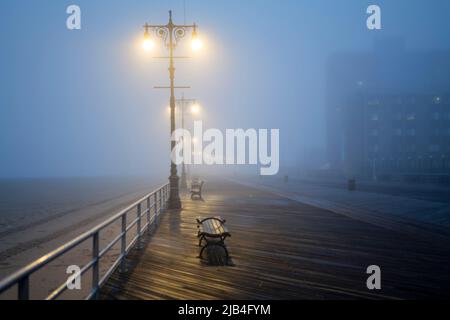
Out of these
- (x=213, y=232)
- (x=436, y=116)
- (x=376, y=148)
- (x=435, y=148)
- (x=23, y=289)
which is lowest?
(x=213, y=232)

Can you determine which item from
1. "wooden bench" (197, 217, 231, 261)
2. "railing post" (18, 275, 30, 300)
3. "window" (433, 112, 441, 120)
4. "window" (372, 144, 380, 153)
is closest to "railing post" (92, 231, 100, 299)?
"railing post" (18, 275, 30, 300)

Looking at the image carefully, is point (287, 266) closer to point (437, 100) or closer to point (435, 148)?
point (435, 148)

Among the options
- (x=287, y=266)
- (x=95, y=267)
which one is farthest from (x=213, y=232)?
(x=95, y=267)

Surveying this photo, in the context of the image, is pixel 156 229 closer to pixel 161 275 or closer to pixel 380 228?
pixel 161 275

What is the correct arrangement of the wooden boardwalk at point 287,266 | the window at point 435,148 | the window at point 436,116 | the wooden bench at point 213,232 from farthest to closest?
the window at point 436,116 → the window at point 435,148 → the wooden bench at point 213,232 → the wooden boardwalk at point 287,266

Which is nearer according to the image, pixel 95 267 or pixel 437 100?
pixel 95 267

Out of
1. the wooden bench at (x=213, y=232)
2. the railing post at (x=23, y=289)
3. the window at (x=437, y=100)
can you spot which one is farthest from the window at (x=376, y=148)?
the railing post at (x=23, y=289)

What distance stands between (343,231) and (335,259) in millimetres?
3775

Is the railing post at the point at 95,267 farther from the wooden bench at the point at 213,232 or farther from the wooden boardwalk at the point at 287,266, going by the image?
the wooden bench at the point at 213,232

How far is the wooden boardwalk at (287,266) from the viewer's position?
583cm

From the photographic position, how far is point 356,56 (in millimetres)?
169125

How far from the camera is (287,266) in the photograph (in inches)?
289

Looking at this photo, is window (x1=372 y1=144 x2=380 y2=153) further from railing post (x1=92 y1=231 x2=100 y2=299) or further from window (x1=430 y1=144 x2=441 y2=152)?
railing post (x1=92 y1=231 x2=100 y2=299)

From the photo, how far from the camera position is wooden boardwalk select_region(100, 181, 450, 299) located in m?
5.83
